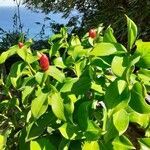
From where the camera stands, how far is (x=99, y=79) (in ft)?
7.35

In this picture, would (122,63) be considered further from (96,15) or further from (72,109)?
(96,15)

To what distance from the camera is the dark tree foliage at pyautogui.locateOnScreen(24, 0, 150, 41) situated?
8.22m

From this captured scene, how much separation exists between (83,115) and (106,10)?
783cm

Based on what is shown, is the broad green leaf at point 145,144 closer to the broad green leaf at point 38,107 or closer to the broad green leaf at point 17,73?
the broad green leaf at point 38,107

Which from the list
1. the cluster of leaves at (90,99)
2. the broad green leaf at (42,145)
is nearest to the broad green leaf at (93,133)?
the cluster of leaves at (90,99)

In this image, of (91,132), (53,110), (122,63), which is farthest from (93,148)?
(122,63)

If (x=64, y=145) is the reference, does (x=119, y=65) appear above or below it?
above

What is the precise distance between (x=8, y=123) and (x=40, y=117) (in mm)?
577

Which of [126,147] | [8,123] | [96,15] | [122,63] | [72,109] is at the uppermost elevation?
[122,63]

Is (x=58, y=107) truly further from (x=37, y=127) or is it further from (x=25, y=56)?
(x=25, y=56)

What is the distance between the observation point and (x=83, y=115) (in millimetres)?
2062

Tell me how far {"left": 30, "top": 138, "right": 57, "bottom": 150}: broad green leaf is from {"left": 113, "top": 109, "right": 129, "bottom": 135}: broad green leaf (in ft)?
1.16

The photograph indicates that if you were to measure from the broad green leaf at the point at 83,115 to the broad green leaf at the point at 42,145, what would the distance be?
18 cm

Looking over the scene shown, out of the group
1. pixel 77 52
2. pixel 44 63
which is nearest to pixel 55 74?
pixel 44 63
